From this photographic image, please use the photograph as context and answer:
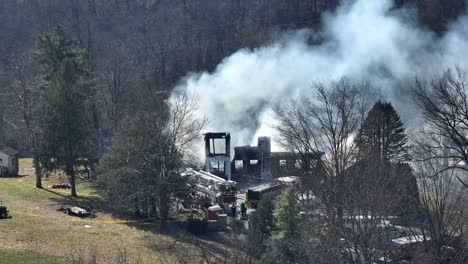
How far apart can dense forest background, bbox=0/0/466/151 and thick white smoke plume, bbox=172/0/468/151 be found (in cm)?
429

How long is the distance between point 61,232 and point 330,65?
1612 inches

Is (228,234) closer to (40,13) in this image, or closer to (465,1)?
(465,1)

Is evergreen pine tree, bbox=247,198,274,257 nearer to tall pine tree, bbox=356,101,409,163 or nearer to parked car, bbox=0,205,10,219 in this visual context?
tall pine tree, bbox=356,101,409,163

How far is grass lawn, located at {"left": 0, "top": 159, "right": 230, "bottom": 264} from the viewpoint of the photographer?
21.6 m

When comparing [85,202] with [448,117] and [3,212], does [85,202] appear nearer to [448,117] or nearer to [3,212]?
[3,212]

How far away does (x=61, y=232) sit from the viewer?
81.2 feet

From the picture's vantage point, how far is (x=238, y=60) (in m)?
61.0

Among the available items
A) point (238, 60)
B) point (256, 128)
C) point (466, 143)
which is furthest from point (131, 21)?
point (466, 143)

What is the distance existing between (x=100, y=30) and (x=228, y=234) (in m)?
56.3

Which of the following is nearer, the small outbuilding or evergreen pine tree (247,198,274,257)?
evergreen pine tree (247,198,274,257)

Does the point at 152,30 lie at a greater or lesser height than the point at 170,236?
greater

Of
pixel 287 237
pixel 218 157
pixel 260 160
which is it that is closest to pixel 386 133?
pixel 260 160

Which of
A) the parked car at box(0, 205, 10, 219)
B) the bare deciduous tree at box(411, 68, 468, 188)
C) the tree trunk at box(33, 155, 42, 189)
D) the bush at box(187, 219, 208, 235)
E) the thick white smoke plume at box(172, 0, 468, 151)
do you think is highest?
the thick white smoke plume at box(172, 0, 468, 151)

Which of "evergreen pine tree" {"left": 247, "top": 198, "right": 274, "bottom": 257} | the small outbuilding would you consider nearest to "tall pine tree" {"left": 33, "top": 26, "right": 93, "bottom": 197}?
the small outbuilding
